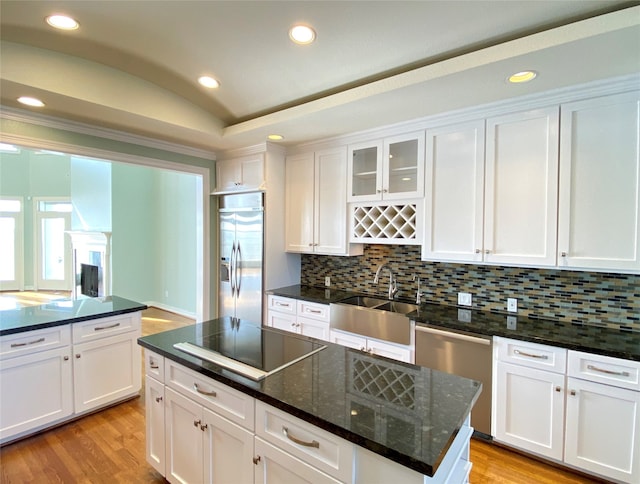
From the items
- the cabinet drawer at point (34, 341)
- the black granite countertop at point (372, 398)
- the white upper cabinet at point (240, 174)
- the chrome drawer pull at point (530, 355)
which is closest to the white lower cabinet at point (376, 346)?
the chrome drawer pull at point (530, 355)

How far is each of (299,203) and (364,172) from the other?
0.84 m

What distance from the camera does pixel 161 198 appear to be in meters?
6.64

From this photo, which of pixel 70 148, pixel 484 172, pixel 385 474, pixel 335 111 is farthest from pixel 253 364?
pixel 70 148

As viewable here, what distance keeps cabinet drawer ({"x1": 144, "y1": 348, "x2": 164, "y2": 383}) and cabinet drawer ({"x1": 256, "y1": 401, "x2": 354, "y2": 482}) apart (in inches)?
31.7

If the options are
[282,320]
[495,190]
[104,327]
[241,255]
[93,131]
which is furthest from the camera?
[241,255]

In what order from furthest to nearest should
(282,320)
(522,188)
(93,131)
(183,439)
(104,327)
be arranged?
(282,320)
(93,131)
(104,327)
(522,188)
(183,439)

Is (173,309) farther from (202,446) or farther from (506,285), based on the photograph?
(506,285)

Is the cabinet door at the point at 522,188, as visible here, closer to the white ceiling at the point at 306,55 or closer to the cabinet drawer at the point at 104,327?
the white ceiling at the point at 306,55

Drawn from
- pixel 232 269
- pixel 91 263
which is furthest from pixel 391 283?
pixel 91 263

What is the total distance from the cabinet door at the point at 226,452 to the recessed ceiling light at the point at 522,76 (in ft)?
7.89

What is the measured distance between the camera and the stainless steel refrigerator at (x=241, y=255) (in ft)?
11.5

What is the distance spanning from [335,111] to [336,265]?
1726 millimetres

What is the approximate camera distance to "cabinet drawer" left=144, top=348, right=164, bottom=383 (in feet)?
5.91

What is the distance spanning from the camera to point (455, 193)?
100 inches
